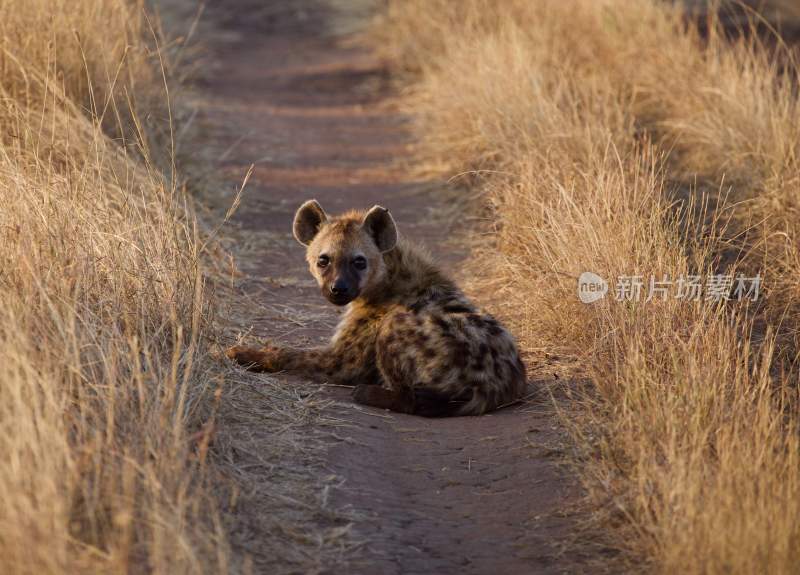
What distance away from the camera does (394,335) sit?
15.5 feet

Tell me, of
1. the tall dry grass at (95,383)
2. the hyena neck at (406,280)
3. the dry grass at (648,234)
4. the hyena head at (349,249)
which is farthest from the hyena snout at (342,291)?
the dry grass at (648,234)

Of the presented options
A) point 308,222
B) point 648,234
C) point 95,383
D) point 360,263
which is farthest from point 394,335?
point 95,383

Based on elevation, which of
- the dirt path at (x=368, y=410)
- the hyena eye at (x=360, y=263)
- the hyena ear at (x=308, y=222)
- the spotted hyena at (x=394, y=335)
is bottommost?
the dirt path at (x=368, y=410)

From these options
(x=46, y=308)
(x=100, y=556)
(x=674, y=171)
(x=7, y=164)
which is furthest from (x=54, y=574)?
(x=674, y=171)

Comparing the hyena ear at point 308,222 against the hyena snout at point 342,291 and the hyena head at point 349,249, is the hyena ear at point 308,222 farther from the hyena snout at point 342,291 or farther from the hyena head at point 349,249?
Answer: the hyena snout at point 342,291

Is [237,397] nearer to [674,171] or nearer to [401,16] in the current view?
[674,171]

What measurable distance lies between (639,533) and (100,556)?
1.58 meters

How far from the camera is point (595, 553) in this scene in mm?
3393

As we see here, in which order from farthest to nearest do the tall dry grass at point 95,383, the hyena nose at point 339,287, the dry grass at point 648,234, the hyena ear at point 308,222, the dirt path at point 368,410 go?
the hyena ear at point 308,222 → the hyena nose at point 339,287 → the dirt path at point 368,410 → the dry grass at point 648,234 → the tall dry grass at point 95,383

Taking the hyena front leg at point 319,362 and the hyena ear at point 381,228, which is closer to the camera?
the hyena front leg at point 319,362

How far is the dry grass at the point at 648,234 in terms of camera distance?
10.6ft

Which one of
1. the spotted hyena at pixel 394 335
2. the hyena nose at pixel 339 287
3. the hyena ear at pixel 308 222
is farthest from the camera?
the hyena ear at pixel 308 222

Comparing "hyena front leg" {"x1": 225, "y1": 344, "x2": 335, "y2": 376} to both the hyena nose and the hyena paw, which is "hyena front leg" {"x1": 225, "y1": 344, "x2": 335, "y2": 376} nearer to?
the hyena paw

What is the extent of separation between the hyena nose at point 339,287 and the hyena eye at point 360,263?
0.46ft
